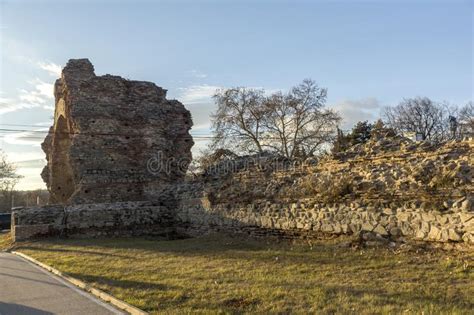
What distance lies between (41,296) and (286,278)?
174 inches

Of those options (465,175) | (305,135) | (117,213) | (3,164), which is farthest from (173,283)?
(3,164)

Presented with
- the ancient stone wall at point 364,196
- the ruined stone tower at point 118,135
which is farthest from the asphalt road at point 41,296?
the ruined stone tower at point 118,135

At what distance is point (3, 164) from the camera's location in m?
48.7

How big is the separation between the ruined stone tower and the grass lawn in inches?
393

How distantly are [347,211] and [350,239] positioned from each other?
782mm

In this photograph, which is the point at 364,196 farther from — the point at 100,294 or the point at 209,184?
the point at 209,184

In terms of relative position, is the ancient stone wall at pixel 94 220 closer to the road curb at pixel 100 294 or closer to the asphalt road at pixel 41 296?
the road curb at pixel 100 294

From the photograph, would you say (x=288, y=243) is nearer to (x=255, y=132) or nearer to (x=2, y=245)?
(x=2, y=245)

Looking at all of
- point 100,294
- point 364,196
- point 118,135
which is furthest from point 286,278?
point 118,135

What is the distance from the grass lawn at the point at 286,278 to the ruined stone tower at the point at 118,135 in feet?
32.8

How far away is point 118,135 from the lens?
24.1 metres

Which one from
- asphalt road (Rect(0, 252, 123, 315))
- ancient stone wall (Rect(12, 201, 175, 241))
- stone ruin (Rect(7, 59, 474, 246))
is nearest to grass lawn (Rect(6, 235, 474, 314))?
asphalt road (Rect(0, 252, 123, 315))

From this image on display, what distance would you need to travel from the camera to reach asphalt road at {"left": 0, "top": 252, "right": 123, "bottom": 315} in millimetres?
7301

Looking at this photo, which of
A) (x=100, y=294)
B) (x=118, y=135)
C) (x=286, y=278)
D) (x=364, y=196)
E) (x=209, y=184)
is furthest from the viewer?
(x=118, y=135)
